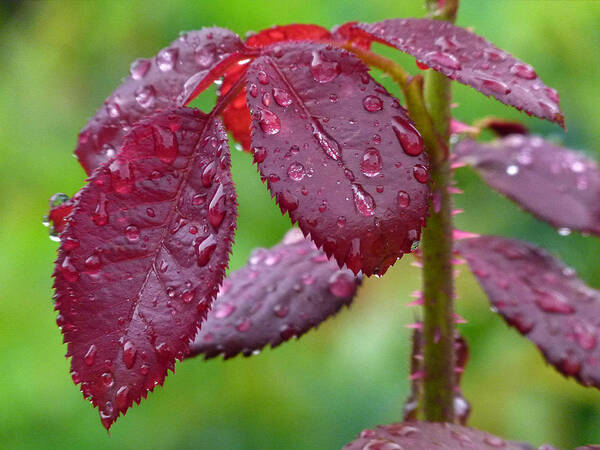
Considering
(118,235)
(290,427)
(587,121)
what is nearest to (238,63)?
(118,235)

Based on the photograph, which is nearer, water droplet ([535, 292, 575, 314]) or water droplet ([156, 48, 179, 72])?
water droplet ([156, 48, 179, 72])

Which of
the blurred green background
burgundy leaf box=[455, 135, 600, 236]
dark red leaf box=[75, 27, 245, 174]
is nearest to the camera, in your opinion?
dark red leaf box=[75, 27, 245, 174]

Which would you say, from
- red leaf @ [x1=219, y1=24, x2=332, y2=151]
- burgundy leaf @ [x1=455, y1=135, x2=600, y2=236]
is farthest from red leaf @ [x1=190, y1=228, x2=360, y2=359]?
burgundy leaf @ [x1=455, y1=135, x2=600, y2=236]

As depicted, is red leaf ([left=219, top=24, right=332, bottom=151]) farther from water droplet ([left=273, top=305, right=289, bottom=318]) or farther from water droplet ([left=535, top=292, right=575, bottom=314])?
water droplet ([left=535, top=292, right=575, bottom=314])

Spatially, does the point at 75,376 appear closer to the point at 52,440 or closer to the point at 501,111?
the point at 52,440

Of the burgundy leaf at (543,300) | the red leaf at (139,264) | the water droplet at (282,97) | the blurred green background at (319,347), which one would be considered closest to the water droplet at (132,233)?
the red leaf at (139,264)

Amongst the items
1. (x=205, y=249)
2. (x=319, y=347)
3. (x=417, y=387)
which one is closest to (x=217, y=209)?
(x=205, y=249)

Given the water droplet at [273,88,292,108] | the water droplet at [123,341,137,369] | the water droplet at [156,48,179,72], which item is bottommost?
the water droplet at [123,341,137,369]

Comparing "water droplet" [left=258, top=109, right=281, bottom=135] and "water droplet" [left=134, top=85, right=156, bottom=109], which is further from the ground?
"water droplet" [left=134, top=85, right=156, bottom=109]
